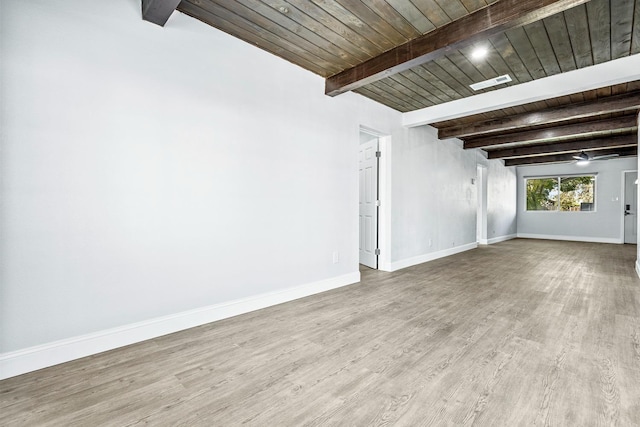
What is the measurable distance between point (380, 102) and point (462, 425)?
13.1 feet

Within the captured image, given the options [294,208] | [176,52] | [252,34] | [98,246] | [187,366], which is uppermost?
[252,34]

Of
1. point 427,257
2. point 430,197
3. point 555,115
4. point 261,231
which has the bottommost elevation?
point 427,257

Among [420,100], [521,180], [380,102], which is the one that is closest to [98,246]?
[380,102]

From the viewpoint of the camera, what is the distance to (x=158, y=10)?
7.11ft

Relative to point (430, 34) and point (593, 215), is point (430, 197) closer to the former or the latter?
point (430, 34)

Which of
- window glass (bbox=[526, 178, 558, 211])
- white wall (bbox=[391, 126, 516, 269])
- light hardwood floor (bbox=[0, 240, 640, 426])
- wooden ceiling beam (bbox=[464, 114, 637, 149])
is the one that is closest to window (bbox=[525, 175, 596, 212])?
window glass (bbox=[526, 178, 558, 211])

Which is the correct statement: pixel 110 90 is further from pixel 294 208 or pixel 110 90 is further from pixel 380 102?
pixel 380 102

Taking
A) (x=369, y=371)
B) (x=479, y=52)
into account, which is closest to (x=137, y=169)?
(x=369, y=371)

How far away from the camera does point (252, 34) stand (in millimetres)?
2732

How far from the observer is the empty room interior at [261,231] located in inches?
66.7

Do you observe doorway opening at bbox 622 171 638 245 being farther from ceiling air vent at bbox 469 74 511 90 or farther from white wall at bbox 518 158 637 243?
ceiling air vent at bbox 469 74 511 90

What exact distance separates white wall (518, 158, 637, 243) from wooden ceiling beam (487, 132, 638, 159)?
8.73 feet

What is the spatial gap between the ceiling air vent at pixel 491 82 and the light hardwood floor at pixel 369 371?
2568 mm

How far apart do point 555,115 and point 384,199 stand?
290 cm
